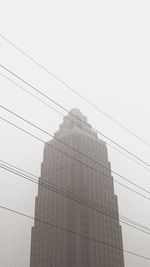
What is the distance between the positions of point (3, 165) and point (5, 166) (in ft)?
0.44

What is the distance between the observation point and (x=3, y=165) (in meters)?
22.8

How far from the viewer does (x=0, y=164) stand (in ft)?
75.8

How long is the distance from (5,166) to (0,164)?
46 cm

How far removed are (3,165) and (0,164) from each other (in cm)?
35

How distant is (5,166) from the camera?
22828 mm
